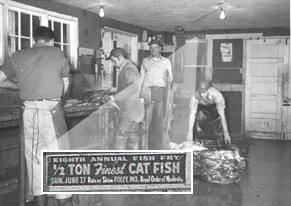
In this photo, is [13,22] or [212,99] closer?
[13,22]

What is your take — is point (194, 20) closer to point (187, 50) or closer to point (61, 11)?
point (187, 50)

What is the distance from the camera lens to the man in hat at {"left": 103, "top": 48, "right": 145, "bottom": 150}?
14.7 ft

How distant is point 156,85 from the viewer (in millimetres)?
6973

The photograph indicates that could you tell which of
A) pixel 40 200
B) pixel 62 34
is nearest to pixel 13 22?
pixel 62 34

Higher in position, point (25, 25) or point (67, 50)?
point (25, 25)

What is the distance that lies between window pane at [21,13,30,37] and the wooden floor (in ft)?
9.05

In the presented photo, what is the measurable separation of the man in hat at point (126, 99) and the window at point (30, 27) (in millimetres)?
1610

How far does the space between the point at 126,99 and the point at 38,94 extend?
174cm

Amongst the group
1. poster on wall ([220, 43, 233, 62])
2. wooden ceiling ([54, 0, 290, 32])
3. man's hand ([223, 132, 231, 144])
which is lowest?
man's hand ([223, 132, 231, 144])

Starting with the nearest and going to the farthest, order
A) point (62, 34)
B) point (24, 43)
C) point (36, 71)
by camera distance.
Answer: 1. point (36, 71)
2. point (24, 43)
3. point (62, 34)

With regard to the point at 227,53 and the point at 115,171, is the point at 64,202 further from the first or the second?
the point at 227,53

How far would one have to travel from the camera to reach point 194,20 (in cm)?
791

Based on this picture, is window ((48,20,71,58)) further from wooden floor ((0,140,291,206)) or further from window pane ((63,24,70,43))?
wooden floor ((0,140,291,206))

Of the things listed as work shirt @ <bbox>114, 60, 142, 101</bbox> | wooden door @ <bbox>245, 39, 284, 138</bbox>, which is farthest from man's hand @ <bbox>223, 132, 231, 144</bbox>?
wooden door @ <bbox>245, 39, 284, 138</bbox>
